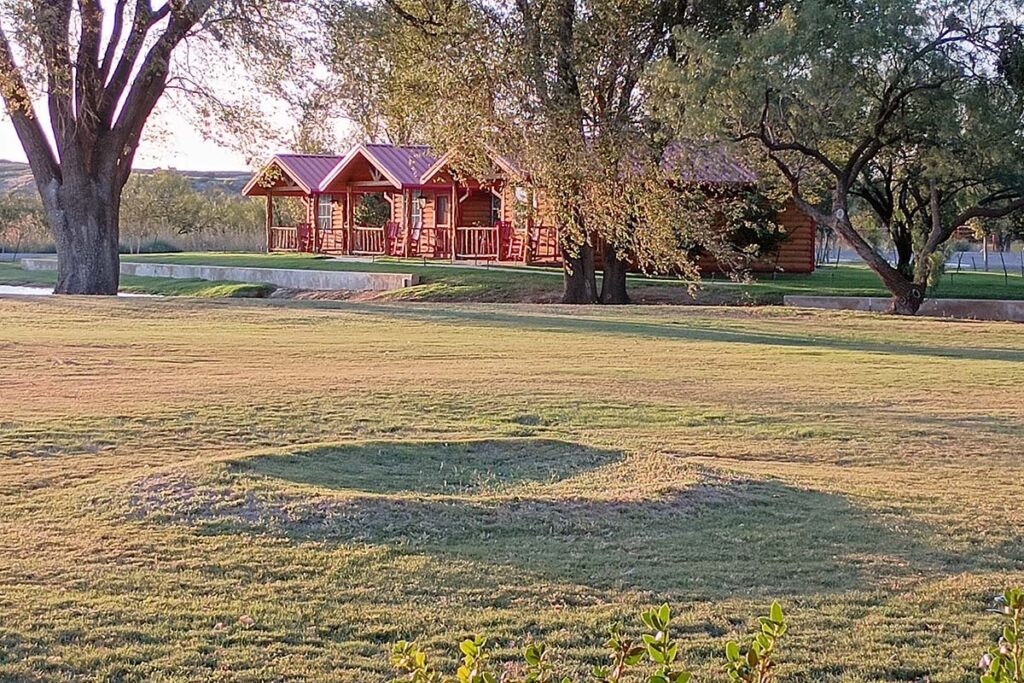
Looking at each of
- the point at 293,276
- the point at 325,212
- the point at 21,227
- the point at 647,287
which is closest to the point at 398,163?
the point at 325,212

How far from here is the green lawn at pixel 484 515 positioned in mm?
5469

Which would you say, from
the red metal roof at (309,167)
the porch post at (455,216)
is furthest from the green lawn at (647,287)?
the red metal roof at (309,167)

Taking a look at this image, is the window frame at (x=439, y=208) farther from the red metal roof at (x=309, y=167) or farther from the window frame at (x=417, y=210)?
the red metal roof at (x=309, y=167)

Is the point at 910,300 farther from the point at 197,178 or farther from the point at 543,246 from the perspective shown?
the point at 197,178

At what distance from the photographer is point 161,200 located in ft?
206

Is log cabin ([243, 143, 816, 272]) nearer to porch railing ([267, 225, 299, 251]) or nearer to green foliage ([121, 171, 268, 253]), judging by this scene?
porch railing ([267, 225, 299, 251])

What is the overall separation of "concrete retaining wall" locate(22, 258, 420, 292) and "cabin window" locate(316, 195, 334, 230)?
13.9 m

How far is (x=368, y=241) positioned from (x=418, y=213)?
2.94 m

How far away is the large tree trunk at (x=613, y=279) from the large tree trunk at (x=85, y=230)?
34.1ft

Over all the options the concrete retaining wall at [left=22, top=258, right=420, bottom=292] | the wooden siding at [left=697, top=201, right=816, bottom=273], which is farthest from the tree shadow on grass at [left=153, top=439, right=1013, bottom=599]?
the wooden siding at [left=697, top=201, right=816, bottom=273]

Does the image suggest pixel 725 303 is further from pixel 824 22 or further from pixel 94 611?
pixel 94 611

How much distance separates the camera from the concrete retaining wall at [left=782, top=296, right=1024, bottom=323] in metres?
28.2

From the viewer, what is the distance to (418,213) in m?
48.2

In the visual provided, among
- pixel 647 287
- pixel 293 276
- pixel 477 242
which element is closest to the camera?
pixel 647 287
